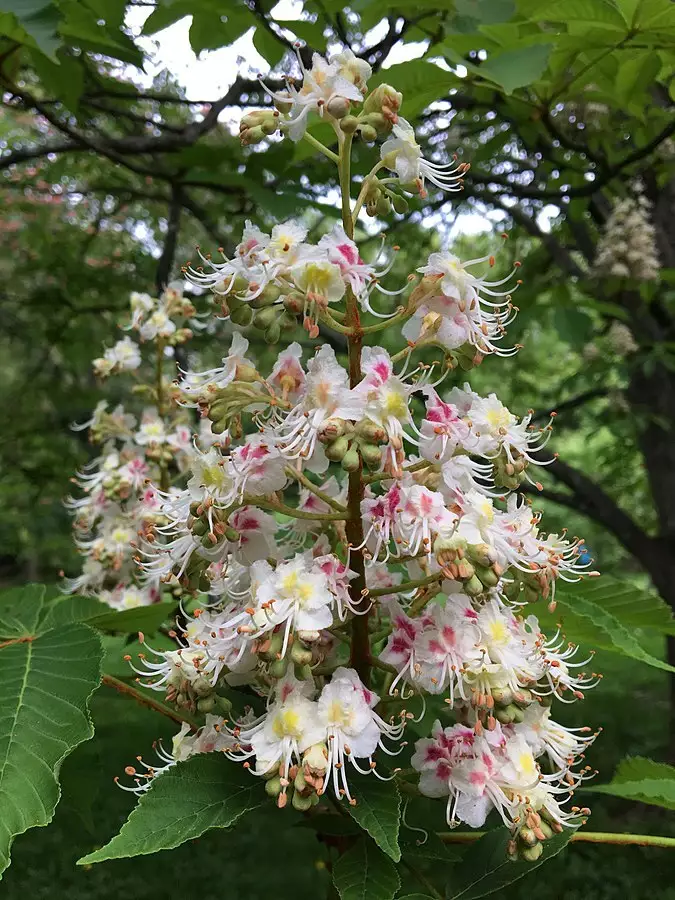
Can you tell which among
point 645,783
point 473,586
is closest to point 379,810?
point 473,586

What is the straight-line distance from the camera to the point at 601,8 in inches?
67.3

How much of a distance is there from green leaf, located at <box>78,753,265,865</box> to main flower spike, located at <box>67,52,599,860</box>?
49 millimetres

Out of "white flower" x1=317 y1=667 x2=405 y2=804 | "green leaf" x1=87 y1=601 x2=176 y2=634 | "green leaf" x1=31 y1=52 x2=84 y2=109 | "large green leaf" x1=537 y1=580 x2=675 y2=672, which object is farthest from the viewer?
"green leaf" x1=31 y1=52 x2=84 y2=109

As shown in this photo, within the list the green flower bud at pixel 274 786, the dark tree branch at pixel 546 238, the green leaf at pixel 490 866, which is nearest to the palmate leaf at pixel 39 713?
the green flower bud at pixel 274 786

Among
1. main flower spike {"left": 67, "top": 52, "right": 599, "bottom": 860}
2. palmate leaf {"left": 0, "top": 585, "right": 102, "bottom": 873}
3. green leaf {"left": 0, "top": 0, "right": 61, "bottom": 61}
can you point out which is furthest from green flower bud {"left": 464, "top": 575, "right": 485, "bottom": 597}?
green leaf {"left": 0, "top": 0, "right": 61, "bottom": 61}

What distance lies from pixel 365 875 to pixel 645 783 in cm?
66

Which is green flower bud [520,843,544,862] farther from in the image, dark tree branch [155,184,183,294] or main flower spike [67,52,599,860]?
dark tree branch [155,184,183,294]

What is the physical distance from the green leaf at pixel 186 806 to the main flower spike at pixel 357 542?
49 mm

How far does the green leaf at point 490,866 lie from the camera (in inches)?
49.8

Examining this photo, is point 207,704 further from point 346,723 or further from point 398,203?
point 398,203

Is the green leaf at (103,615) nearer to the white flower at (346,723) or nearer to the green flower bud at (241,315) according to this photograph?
the white flower at (346,723)

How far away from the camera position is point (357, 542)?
1288 mm

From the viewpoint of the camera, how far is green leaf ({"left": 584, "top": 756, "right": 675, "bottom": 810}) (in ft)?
4.90

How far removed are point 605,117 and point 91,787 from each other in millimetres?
3108
